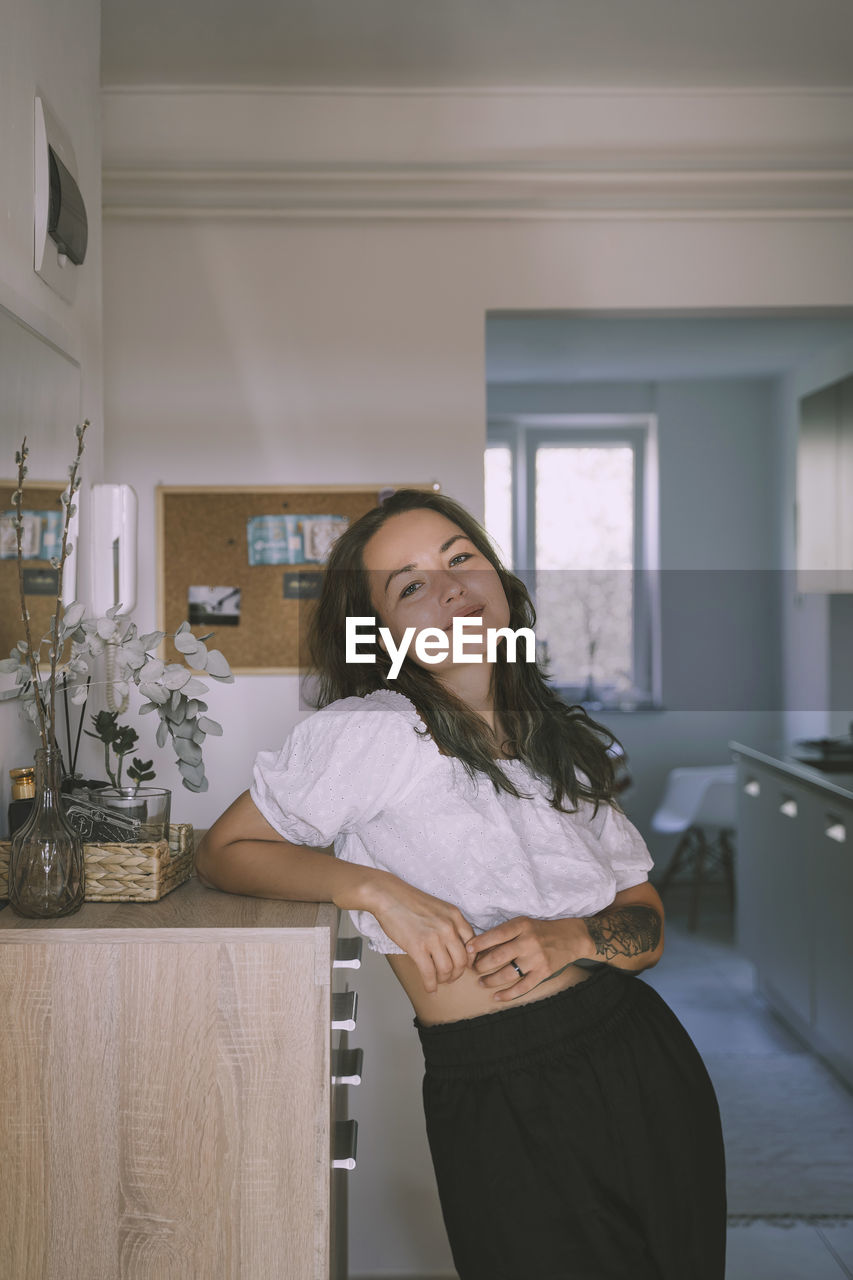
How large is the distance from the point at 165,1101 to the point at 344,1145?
1.37ft

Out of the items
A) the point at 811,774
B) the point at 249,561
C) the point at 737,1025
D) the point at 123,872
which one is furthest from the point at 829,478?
the point at 123,872

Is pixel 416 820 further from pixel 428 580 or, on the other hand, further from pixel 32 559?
pixel 32 559

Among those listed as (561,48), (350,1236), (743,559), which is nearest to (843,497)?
(743,559)

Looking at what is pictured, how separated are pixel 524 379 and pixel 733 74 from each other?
120 inches

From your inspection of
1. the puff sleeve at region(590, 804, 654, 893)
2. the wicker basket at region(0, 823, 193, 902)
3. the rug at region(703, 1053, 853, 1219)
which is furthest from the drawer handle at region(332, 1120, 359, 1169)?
the rug at region(703, 1053, 853, 1219)

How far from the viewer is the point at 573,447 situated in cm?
562

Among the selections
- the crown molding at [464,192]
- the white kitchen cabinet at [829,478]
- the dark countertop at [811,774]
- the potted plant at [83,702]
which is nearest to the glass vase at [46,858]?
the potted plant at [83,702]

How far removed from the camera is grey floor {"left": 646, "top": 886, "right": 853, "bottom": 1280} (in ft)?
7.70

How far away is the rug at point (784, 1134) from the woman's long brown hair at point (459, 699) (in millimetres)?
1772

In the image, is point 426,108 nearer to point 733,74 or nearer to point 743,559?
point 733,74

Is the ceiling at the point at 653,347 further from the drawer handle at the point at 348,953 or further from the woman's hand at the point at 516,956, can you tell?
the woman's hand at the point at 516,956

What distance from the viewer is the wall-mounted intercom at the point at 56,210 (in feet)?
4.64

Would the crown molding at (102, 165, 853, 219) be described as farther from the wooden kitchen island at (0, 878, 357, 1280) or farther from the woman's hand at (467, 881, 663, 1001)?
the wooden kitchen island at (0, 878, 357, 1280)

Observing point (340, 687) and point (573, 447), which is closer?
point (340, 687)
